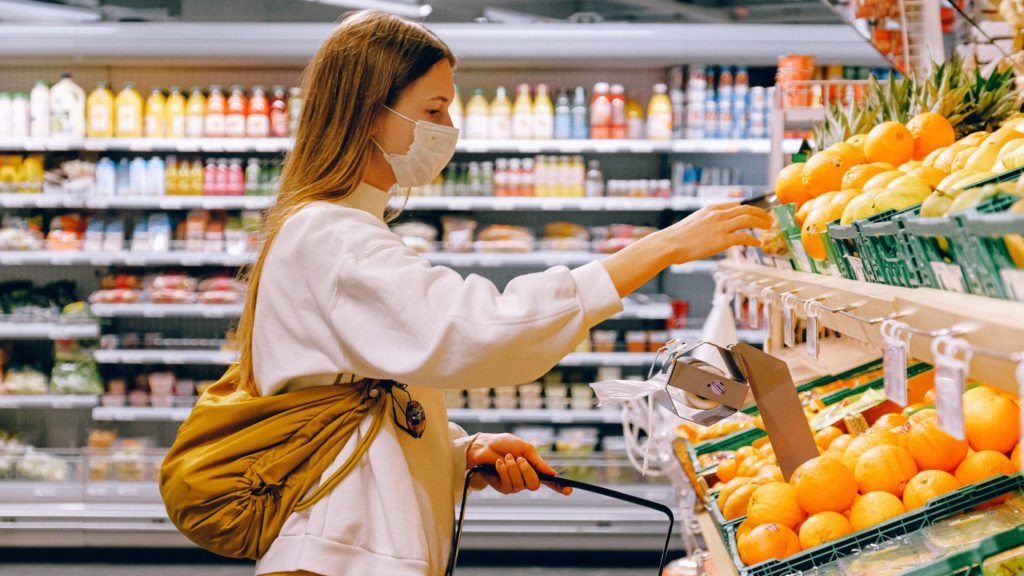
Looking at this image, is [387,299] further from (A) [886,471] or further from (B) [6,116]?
(B) [6,116]

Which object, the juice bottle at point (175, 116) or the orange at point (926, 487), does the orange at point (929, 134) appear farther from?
the juice bottle at point (175, 116)

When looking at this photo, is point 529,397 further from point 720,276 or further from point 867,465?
point 867,465

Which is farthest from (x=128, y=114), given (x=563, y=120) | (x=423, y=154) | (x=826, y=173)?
(x=826, y=173)

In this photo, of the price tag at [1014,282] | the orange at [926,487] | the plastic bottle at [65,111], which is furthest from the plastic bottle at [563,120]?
the price tag at [1014,282]

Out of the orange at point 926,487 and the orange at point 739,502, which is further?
the orange at point 739,502

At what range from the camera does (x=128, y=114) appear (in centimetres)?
474

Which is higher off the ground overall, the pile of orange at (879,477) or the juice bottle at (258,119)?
the juice bottle at (258,119)

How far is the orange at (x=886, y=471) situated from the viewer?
1.37 meters

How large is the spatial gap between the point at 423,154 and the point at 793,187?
77cm

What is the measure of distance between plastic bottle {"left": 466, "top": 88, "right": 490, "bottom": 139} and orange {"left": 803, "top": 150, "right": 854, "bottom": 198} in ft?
10.0

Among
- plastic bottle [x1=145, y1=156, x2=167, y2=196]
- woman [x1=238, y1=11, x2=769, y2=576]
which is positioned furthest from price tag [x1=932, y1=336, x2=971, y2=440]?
plastic bottle [x1=145, y1=156, x2=167, y2=196]

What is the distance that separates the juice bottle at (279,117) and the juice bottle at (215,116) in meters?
0.24

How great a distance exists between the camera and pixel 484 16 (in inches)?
209

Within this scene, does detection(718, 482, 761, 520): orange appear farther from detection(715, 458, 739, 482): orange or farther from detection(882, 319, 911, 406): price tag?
detection(882, 319, 911, 406): price tag
